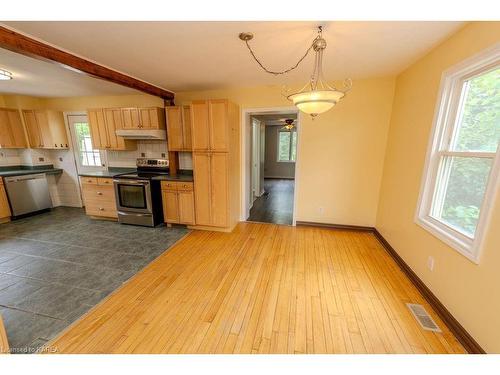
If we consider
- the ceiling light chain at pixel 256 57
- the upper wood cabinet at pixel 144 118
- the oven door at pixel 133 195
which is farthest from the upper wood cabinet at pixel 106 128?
the ceiling light chain at pixel 256 57

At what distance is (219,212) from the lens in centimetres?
342

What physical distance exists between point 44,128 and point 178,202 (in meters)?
3.59

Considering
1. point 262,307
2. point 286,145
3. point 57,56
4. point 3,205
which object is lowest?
point 262,307

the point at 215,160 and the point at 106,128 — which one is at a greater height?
the point at 106,128

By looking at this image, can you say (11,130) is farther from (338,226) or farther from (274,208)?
(338,226)

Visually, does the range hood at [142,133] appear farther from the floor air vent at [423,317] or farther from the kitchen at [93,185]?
the floor air vent at [423,317]

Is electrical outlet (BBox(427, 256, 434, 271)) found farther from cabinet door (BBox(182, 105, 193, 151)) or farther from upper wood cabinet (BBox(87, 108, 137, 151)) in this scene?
upper wood cabinet (BBox(87, 108, 137, 151))

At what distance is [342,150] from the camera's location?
3320 mm

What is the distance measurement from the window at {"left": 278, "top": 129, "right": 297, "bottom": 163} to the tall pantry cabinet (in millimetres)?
5412

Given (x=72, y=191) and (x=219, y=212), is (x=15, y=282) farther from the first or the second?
(x=72, y=191)

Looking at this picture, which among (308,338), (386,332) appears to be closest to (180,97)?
(308,338)

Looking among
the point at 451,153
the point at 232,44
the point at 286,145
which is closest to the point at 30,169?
the point at 232,44

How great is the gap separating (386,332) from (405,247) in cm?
125

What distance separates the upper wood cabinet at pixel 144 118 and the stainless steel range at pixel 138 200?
957mm
